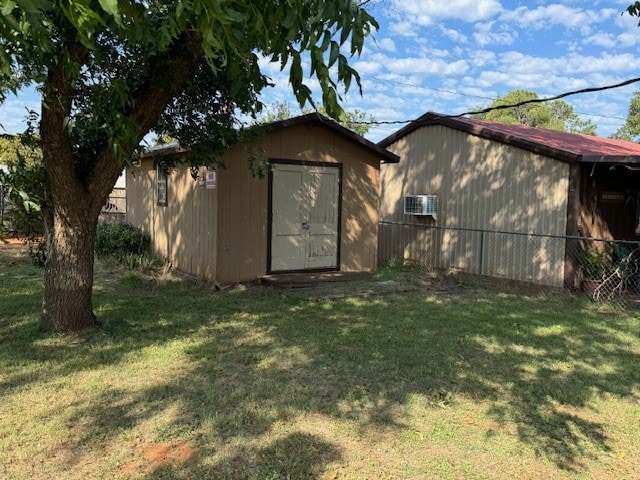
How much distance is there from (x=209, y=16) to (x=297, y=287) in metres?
7.48

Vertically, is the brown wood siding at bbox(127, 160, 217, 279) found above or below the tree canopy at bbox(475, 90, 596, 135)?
below

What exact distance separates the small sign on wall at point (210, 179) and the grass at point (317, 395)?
2473 millimetres

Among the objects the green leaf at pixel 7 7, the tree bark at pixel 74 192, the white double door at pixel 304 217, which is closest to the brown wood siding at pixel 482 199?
the white double door at pixel 304 217

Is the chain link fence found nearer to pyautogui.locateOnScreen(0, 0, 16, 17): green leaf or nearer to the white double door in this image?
the white double door

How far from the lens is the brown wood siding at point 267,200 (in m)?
9.03

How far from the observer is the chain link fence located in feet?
30.6

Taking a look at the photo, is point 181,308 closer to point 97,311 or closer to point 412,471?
point 97,311

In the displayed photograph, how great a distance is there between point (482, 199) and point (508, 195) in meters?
0.66

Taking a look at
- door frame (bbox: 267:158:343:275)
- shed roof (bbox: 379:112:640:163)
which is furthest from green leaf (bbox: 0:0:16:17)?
shed roof (bbox: 379:112:640:163)

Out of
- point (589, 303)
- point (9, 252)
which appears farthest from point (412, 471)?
point (9, 252)

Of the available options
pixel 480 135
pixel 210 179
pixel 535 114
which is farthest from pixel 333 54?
pixel 535 114

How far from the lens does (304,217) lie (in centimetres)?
994

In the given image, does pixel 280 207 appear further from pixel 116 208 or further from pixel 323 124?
pixel 116 208

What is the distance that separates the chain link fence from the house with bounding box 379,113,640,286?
0.02 m
